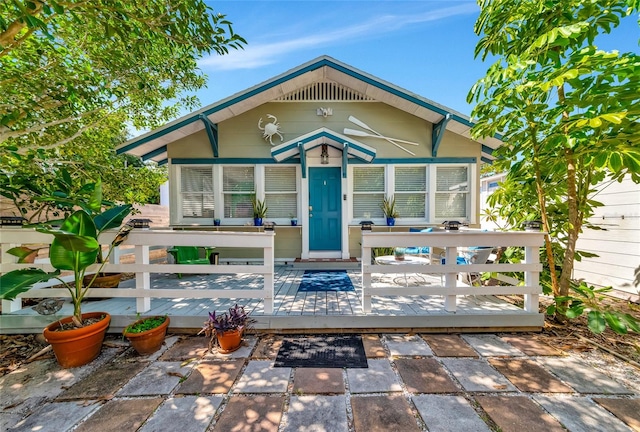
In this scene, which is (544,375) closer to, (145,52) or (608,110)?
(608,110)

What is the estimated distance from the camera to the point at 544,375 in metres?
2.10

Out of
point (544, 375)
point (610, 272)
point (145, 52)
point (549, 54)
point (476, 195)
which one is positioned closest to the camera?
point (544, 375)

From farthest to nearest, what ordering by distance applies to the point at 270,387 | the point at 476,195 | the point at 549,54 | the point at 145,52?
the point at 476,195 < the point at 145,52 < the point at 549,54 < the point at 270,387

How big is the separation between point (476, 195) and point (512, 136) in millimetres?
2929

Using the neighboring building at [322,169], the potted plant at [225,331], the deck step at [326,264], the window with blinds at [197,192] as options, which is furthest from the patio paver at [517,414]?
the window with blinds at [197,192]

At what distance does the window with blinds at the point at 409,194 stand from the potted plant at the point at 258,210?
127 inches

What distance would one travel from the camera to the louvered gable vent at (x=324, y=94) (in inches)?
222

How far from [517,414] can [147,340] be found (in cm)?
326

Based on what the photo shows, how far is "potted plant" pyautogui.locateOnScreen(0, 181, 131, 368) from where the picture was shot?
2.09 meters

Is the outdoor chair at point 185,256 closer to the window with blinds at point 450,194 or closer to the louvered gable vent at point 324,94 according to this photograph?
the louvered gable vent at point 324,94

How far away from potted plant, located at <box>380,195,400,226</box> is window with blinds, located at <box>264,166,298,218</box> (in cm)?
216

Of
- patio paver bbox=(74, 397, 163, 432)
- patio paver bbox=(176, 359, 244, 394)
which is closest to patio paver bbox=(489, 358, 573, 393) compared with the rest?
patio paver bbox=(176, 359, 244, 394)

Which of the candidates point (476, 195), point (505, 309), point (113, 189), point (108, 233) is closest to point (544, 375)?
point (505, 309)

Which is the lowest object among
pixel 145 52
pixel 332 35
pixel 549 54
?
pixel 549 54
